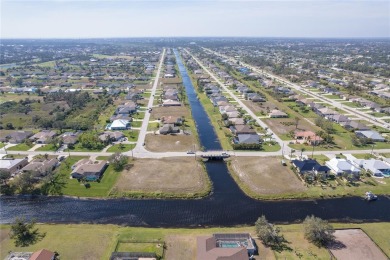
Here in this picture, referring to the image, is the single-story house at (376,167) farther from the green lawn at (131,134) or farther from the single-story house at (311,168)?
the green lawn at (131,134)

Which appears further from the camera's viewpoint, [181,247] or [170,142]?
[170,142]

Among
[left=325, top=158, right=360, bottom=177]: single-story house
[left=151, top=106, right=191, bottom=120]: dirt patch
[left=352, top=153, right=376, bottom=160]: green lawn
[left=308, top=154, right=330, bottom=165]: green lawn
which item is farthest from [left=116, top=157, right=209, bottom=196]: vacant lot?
[left=352, top=153, right=376, bottom=160]: green lawn

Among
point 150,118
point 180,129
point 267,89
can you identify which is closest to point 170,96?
point 150,118

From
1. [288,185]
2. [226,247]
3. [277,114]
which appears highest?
[277,114]

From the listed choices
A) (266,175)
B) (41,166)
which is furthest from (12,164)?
(266,175)

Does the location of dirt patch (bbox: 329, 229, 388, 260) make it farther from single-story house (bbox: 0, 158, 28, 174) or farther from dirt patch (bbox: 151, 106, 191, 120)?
dirt patch (bbox: 151, 106, 191, 120)

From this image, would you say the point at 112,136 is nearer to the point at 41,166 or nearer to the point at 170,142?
the point at 170,142

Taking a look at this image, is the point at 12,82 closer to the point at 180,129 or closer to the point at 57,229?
the point at 180,129
